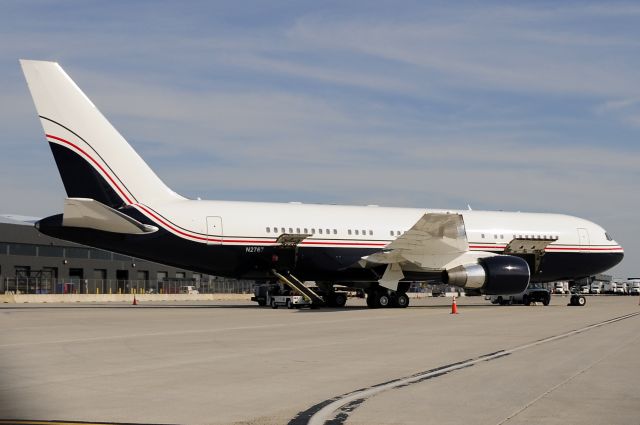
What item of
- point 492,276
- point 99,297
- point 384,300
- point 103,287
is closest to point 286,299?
point 384,300

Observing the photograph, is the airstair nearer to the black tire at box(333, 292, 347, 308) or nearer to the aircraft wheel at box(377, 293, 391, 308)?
the black tire at box(333, 292, 347, 308)

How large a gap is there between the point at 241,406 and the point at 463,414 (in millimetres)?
2389

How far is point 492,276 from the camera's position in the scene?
3678cm

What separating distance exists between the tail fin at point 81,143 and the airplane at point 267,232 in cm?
4

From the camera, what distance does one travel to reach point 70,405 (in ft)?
30.0

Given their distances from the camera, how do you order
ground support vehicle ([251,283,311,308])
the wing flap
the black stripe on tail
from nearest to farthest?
the black stripe on tail → the wing flap → ground support vehicle ([251,283,311,308])

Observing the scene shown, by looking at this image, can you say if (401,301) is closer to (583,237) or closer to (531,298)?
(531,298)

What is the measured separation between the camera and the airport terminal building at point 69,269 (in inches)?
2768

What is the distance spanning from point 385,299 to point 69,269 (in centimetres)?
5192

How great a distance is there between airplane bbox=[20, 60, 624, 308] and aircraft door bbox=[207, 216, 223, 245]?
0.16 feet

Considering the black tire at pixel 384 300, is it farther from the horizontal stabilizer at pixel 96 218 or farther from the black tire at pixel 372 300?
the horizontal stabilizer at pixel 96 218

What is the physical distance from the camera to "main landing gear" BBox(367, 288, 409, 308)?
1560 inches

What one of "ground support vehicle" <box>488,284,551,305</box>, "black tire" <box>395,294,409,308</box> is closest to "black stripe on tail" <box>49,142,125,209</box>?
"black tire" <box>395,294,409,308</box>

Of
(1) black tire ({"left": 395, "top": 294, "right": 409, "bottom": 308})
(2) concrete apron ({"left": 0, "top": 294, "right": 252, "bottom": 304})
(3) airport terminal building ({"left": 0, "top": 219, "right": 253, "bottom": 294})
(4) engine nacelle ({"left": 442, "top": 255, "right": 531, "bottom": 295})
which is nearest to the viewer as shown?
(4) engine nacelle ({"left": 442, "top": 255, "right": 531, "bottom": 295})
